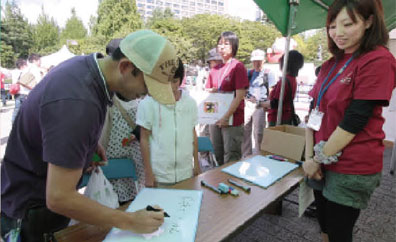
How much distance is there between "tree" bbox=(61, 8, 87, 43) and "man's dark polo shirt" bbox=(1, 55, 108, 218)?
55002 millimetres

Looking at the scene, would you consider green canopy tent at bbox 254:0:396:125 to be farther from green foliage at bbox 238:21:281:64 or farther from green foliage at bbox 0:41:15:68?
green foliage at bbox 238:21:281:64

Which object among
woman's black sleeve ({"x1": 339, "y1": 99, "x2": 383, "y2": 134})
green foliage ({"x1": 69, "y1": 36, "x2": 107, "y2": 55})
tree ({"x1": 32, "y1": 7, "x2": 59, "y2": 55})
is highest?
tree ({"x1": 32, "y1": 7, "x2": 59, "y2": 55})

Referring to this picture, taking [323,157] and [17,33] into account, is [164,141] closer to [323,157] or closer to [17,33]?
[323,157]

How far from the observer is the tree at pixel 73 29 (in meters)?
48.4

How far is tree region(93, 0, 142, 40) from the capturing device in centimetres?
3459

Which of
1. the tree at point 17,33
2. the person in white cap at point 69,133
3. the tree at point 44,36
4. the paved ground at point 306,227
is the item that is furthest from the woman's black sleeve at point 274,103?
the tree at point 44,36

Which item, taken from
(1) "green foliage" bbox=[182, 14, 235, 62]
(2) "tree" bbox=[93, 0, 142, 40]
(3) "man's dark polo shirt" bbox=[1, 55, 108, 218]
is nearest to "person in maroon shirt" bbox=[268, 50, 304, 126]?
(3) "man's dark polo shirt" bbox=[1, 55, 108, 218]

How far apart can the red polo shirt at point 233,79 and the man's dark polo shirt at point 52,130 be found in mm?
1857

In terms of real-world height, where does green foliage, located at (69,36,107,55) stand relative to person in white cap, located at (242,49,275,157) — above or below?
above

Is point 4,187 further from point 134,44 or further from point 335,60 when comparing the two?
point 335,60

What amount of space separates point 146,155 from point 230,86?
1327 millimetres

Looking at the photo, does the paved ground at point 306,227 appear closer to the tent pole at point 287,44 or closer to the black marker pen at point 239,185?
the black marker pen at point 239,185

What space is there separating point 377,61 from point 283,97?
1.65 m

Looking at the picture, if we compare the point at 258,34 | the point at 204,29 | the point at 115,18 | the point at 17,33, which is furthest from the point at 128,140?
the point at 17,33
